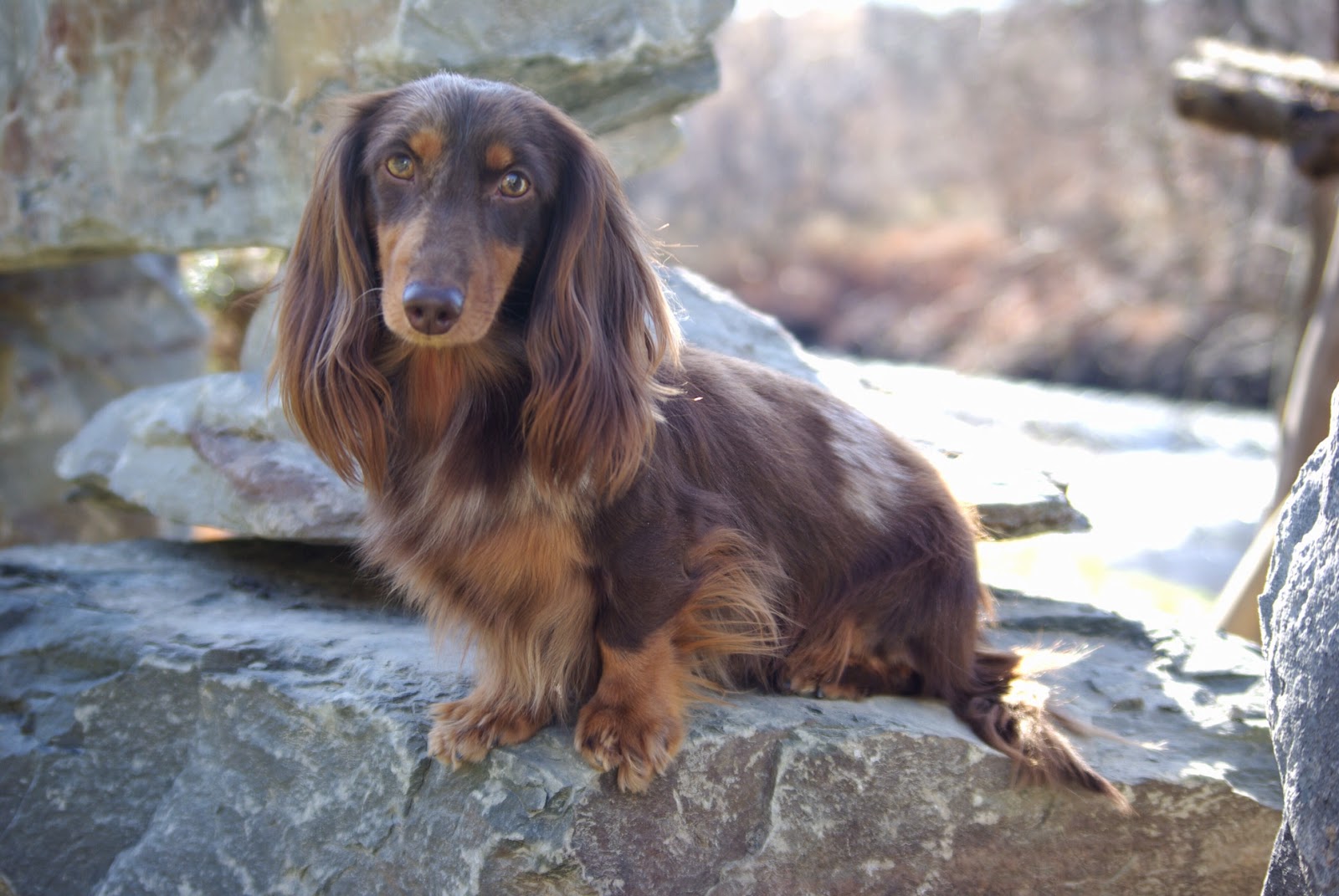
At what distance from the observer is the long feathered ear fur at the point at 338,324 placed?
2.65 m

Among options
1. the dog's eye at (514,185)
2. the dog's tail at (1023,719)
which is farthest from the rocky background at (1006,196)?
the dog's tail at (1023,719)

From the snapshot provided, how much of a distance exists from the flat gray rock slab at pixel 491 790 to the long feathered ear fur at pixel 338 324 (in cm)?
73

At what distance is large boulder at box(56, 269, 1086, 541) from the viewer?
12.5 ft

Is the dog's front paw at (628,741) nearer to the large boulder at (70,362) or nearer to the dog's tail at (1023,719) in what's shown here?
the dog's tail at (1023,719)

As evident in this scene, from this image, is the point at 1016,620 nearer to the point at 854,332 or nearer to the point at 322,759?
the point at 322,759

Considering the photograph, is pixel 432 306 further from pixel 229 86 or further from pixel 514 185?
pixel 229 86

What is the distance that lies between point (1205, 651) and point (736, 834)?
195 centimetres

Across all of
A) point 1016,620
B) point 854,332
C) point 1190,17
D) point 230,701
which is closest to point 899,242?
point 854,332

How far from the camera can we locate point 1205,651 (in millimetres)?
3869

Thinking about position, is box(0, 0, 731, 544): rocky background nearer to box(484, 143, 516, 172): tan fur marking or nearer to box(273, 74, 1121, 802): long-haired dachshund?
box(273, 74, 1121, 802): long-haired dachshund

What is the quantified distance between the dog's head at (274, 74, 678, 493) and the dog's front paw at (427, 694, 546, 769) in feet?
1.94

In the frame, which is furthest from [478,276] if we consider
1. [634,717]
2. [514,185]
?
[634,717]

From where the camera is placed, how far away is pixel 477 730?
110 inches

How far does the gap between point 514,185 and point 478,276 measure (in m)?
0.26
